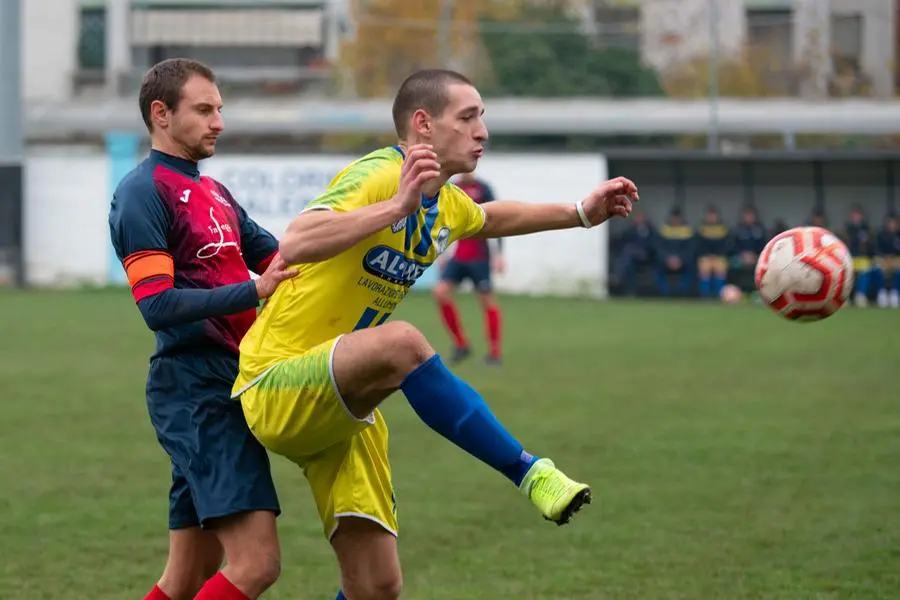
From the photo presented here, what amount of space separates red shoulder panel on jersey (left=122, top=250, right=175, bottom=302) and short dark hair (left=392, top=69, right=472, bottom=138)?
886mm

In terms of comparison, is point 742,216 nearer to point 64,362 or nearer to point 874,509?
point 64,362

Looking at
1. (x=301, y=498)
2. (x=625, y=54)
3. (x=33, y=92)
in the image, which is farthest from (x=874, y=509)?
(x=33, y=92)

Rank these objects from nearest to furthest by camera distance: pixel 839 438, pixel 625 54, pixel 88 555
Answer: pixel 88 555, pixel 839 438, pixel 625 54

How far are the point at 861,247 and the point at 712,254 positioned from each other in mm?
2522

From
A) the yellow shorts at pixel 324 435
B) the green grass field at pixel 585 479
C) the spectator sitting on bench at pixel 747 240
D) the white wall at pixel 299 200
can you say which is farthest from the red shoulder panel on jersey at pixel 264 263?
the spectator sitting on bench at pixel 747 240

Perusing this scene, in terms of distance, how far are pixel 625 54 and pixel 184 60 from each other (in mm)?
33567

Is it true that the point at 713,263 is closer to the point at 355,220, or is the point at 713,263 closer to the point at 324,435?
the point at 324,435

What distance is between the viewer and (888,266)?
23.8 m

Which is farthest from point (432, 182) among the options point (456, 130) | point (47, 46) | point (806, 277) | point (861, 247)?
point (47, 46)

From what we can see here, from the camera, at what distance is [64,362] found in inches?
556

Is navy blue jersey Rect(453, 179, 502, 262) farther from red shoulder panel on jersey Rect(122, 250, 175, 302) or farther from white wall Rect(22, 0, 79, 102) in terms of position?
white wall Rect(22, 0, 79, 102)

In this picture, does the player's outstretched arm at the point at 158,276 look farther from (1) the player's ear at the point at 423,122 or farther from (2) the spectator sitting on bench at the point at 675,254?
(2) the spectator sitting on bench at the point at 675,254

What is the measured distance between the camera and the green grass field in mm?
5926

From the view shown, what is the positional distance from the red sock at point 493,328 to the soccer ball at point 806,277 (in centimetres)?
887
